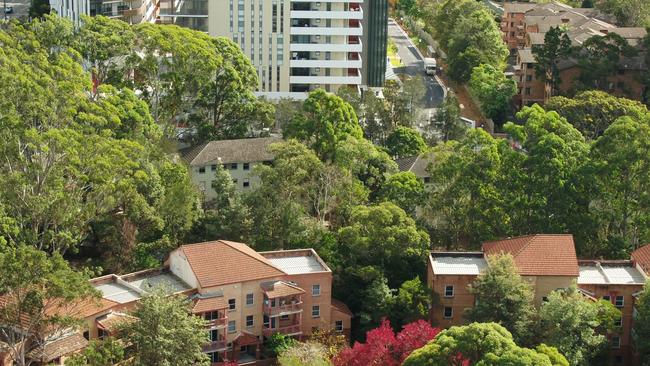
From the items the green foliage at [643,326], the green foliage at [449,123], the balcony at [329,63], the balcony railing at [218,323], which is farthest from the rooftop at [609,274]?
the balcony at [329,63]

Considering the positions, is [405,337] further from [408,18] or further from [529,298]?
[408,18]

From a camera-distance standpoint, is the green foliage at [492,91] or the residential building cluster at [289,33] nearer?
the residential building cluster at [289,33]

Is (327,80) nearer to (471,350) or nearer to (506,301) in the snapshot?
(506,301)

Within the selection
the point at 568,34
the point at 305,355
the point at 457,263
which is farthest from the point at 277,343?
the point at 568,34

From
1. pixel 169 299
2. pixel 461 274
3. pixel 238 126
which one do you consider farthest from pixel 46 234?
pixel 238 126

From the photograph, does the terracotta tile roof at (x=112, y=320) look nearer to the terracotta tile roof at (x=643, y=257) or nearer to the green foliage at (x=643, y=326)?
the green foliage at (x=643, y=326)

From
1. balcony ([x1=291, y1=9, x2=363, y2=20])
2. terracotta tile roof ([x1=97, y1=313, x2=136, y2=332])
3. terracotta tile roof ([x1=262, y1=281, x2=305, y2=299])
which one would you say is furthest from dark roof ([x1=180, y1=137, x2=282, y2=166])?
balcony ([x1=291, y1=9, x2=363, y2=20])
